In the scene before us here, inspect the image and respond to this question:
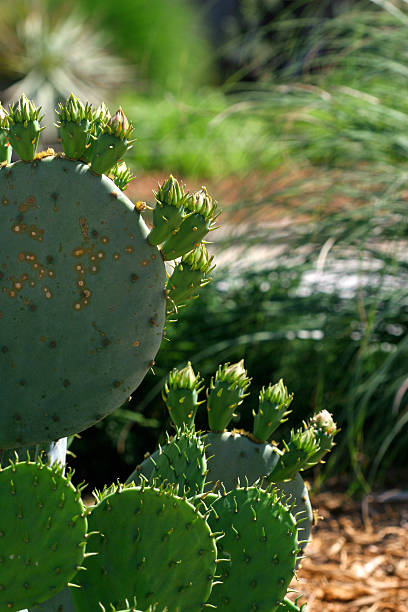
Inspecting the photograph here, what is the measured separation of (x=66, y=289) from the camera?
43.8 inches

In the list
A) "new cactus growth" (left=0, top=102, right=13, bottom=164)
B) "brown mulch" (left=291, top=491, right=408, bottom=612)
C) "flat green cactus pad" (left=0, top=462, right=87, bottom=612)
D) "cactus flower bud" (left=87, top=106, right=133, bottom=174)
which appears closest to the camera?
"flat green cactus pad" (left=0, top=462, right=87, bottom=612)

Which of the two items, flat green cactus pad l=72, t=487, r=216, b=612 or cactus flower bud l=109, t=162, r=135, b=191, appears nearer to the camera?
flat green cactus pad l=72, t=487, r=216, b=612

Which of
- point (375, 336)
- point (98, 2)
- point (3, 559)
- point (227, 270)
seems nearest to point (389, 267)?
point (375, 336)

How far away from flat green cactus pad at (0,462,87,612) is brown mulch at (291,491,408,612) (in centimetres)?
107

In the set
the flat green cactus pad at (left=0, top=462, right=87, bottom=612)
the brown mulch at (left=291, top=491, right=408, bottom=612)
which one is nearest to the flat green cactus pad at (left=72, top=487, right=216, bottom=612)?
the flat green cactus pad at (left=0, top=462, right=87, bottom=612)

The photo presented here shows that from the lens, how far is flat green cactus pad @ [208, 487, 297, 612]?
1151 millimetres

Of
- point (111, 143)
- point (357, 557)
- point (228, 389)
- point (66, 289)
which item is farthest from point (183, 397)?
point (357, 557)

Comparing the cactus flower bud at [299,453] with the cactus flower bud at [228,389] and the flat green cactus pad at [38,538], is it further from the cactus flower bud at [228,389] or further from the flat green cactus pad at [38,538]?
the flat green cactus pad at [38,538]

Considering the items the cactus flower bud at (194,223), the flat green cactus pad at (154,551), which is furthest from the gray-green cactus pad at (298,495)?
the cactus flower bud at (194,223)

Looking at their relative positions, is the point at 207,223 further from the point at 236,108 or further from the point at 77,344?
the point at 236,108

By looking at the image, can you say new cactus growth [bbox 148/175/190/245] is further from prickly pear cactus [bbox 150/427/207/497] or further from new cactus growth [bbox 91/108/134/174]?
prickly pear cactus [bbox 150/427/207/497]

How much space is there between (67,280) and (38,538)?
1.13 feet

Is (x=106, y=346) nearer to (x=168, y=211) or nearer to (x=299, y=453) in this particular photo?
(x=168, y=211)

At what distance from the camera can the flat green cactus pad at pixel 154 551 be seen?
41.6 inches
